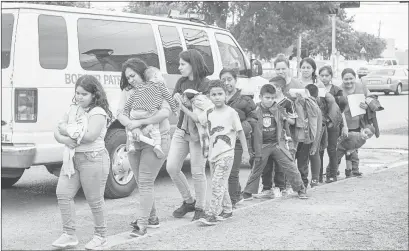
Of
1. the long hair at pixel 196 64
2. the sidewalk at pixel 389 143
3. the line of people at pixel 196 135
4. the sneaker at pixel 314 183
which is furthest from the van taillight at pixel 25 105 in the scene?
the sidewalk at pixel 389 143

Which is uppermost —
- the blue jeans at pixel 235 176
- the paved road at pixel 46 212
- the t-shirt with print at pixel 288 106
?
the t-shirt with print at pixel 288 106

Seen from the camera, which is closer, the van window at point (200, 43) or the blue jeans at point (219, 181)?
the blue jeans at point (219, 181)

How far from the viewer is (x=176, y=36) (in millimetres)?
9016

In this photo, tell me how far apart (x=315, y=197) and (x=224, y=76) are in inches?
76.7

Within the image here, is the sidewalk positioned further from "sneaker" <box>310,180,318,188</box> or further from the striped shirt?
the striped shirt

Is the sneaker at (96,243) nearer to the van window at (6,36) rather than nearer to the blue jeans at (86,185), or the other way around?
the blue jeans at (86,185)

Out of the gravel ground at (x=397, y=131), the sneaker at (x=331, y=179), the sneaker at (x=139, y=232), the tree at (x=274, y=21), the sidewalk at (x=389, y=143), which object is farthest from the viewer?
the tree at (x=274, y=21)

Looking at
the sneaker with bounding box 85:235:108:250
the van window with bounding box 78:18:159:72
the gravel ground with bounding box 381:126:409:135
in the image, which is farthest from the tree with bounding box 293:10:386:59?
the sneaker with bounding box 85:235:108:250

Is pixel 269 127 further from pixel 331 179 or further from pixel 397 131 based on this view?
pixel 397 131

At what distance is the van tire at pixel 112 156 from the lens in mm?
7902

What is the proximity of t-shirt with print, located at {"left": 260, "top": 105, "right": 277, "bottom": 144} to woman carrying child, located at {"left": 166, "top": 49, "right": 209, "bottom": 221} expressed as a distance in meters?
1.33

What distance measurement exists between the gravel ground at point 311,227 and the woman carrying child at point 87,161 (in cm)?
41

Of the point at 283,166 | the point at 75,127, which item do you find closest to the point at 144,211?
the point at 75,127

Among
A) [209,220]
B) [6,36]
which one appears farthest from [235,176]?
[6,36]
